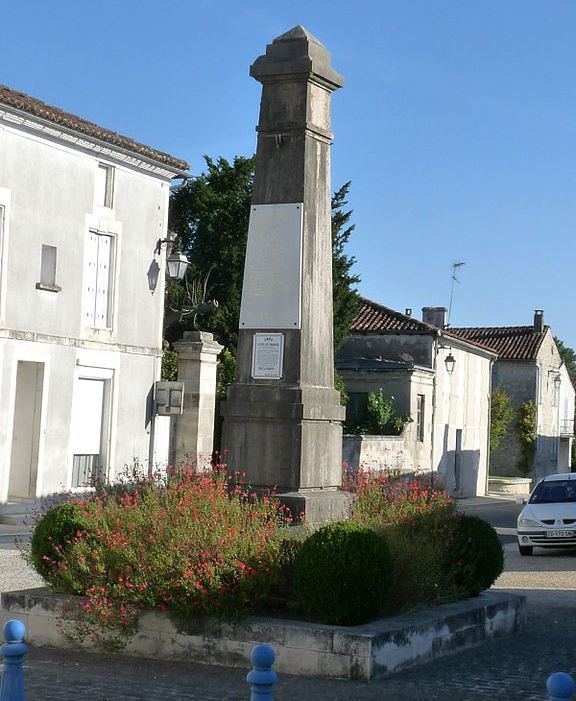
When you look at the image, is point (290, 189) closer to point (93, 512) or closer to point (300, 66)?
point (300, 66)

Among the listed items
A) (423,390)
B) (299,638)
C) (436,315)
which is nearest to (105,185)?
(299,638)

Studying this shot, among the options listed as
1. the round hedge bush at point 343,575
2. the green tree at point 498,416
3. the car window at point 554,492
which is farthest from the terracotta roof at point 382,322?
the round hedge bush at point 343,575

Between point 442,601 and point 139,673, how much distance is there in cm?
286

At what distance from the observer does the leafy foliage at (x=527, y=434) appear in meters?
55.2

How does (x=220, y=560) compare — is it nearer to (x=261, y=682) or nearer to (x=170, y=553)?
(x=170, y=553)

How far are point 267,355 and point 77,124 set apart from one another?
12.3 meters

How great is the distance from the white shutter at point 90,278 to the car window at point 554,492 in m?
9.09

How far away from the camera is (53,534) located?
957 cm

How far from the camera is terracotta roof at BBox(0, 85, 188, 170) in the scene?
66.5ft

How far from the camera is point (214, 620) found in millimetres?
8336

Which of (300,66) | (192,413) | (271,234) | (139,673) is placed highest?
(300,66)

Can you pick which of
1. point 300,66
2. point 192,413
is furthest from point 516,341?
point 300,66

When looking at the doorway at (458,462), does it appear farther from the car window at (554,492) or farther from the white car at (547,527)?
the white car at (547,527)

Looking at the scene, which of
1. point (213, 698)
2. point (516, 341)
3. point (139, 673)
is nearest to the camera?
point (213, 698)
